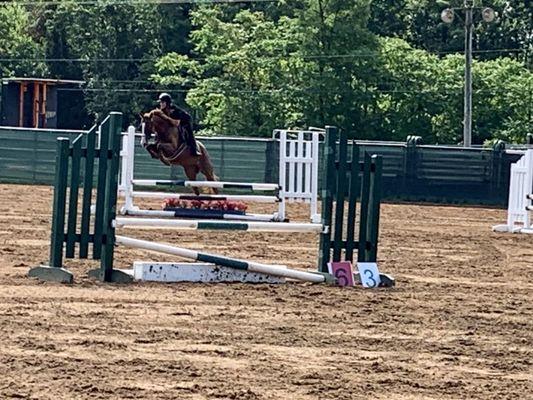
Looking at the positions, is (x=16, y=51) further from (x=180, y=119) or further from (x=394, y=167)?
(x=180, y=119)

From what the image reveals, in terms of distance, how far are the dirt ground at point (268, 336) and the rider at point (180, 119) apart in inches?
197

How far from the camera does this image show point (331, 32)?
49688 millimetres

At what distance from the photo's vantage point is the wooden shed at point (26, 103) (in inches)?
1989

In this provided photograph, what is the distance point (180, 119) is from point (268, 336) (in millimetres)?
11303

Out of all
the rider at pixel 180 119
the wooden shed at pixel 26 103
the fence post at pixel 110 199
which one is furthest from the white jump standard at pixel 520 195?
the wooden shed at pixel 26 103

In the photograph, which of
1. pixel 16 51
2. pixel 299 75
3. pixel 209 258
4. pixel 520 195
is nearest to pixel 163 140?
pixel 520 195

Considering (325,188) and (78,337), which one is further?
(325,188)

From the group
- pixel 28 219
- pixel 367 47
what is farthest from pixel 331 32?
pixel 28 219

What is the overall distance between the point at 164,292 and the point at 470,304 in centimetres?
248

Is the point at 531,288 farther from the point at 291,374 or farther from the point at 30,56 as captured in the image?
the point at 30,56

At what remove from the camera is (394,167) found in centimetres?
3319

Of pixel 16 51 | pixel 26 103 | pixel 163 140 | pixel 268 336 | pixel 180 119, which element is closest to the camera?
pixel 268 336

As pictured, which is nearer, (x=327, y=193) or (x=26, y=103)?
(x=327, y=193)

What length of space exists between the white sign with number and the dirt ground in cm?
29
